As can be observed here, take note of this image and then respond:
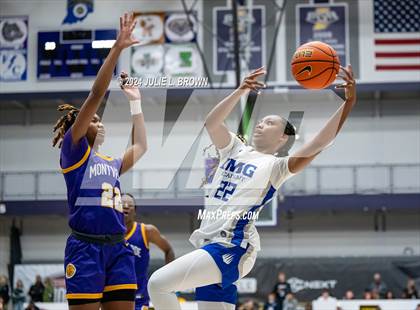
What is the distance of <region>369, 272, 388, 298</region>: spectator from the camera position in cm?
2175

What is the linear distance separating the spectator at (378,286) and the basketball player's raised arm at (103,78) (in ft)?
58.6

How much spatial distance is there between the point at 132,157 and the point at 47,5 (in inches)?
877

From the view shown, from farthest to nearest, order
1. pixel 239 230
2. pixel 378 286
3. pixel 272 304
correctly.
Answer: pixel 378 286, pixel 272 304, pixel 239 230

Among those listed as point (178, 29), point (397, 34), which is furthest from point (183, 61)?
point (397, 34)

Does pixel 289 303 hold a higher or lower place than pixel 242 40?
lower

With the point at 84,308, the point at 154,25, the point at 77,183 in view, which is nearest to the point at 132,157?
the point at 77,183

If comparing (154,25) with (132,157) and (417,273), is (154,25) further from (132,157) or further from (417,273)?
(132,157)

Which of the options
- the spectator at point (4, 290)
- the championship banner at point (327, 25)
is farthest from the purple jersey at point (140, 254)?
the championship banner at point (327, 25)

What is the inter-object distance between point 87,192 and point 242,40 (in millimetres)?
21122

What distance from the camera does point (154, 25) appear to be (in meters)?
26.2

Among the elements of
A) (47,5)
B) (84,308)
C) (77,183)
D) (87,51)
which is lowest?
(84,308)

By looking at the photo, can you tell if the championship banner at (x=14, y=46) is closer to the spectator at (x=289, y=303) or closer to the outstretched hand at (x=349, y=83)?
the spectator at (x=289, y=303)

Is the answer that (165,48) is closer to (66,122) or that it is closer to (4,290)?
(4,290)

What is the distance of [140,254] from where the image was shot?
8984 mm
